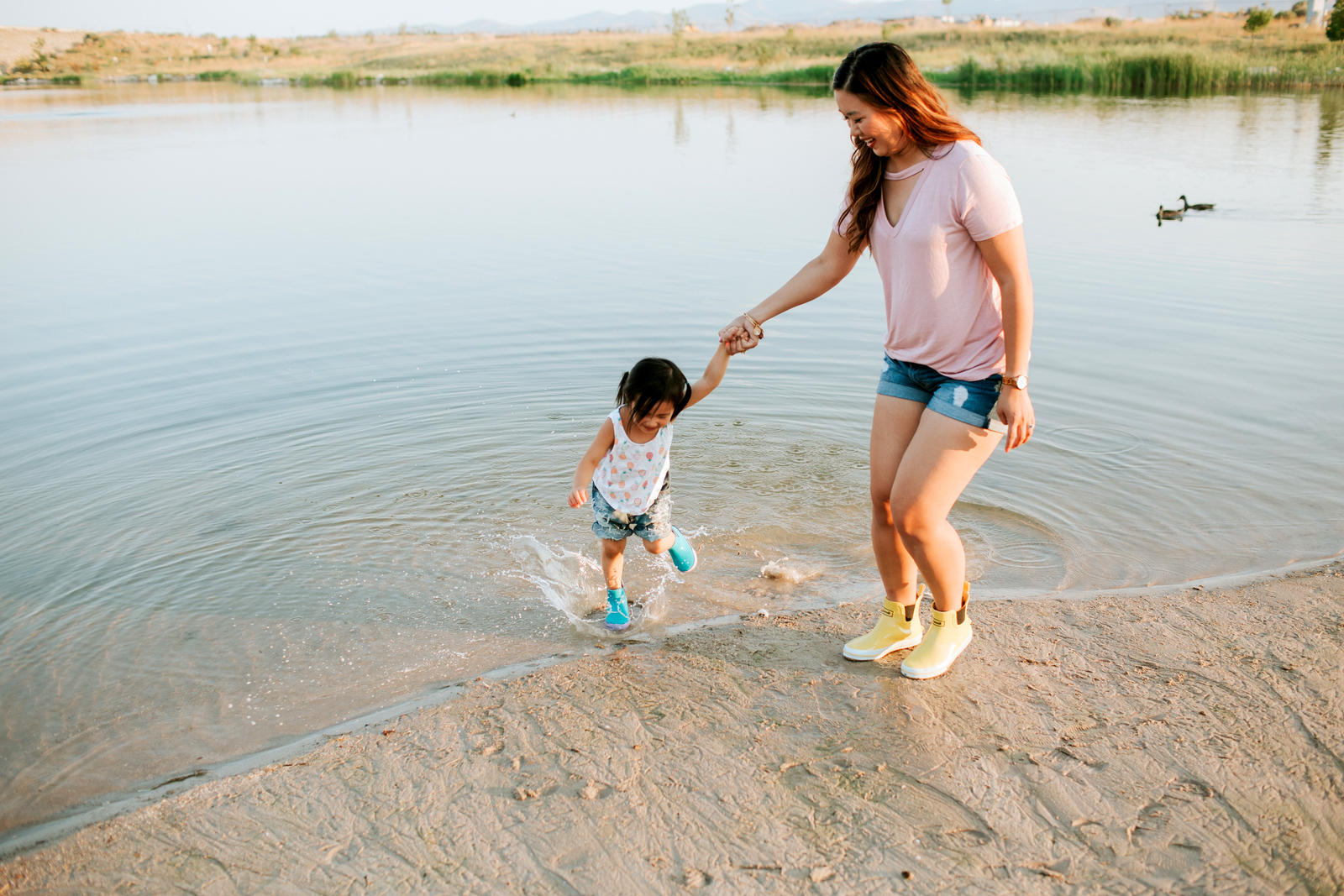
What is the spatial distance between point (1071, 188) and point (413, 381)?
13.1 metres

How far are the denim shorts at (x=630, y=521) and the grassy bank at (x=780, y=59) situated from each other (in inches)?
1468

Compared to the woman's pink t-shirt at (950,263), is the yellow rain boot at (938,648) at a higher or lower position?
lower

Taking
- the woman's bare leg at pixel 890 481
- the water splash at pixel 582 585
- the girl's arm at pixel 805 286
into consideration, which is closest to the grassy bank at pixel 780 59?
the water splash at pixel 582 585

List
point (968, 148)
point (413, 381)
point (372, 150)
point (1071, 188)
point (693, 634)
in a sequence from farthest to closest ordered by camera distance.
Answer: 1. point (372, 150)
2. point (1071, 188)
3. point (413, 381)
4. point (693, 634)
5. point (968, 148)

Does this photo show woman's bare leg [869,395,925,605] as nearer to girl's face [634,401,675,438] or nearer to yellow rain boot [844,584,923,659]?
yellow rain boot [844,584,923,659]

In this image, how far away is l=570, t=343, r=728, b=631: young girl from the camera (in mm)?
3893

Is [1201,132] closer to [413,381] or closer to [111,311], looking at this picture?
[413,381]

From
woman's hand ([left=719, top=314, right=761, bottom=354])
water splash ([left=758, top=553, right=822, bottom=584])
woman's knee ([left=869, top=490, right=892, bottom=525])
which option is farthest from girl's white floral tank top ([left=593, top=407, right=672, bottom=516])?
woman's knee ([left=869, top=490, right=892, bottom=525])

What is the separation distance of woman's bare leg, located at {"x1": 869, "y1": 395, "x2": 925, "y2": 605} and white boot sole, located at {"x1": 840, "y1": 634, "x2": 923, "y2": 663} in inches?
6.2

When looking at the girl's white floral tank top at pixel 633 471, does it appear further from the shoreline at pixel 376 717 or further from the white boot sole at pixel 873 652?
the white boot sole at pixel 873 652

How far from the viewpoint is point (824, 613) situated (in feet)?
13.9

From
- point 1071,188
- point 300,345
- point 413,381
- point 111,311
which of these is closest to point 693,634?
point 413,381

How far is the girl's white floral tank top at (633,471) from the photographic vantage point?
414cm

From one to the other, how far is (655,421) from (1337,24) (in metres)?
50.6
